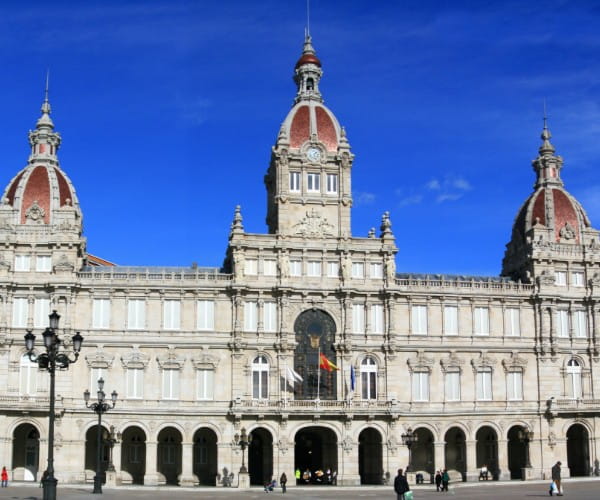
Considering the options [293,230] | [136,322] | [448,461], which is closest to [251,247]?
[293,230]

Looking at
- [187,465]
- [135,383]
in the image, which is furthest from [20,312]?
[187,465]

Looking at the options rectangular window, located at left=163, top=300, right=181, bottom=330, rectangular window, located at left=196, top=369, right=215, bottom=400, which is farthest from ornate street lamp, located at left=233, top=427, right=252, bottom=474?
rectangular window, located at left=163, top=300, right=181, bottom=330

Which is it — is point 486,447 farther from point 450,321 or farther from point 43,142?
point 43,142

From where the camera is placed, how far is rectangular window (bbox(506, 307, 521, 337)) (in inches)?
3472

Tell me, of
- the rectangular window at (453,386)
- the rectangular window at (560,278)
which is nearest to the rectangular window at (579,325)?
the rectangular window at (560,278)

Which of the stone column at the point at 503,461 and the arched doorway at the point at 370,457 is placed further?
the stone column at the point at 503,461

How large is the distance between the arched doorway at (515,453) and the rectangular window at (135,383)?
115ft

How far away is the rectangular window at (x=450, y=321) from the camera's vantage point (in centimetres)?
8688

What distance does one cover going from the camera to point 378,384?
8406 cm

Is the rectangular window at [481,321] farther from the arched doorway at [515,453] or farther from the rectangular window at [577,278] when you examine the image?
the rectangular window at [577,278]

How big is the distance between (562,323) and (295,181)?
95.9 ft

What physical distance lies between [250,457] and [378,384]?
13297 millimetres

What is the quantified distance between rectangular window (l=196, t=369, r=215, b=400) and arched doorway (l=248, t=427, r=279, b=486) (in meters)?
5.47

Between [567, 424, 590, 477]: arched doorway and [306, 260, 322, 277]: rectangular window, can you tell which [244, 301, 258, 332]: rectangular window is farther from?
A: [567, 424, 590, 477]: arched doorway
